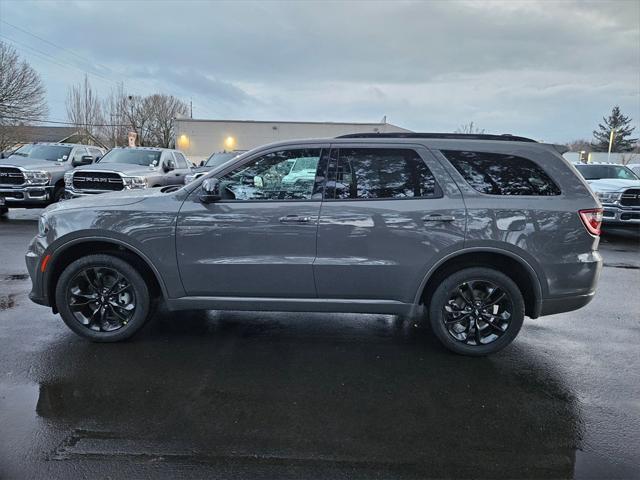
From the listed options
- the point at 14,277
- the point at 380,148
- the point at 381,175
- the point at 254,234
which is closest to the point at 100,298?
the point at 254,234

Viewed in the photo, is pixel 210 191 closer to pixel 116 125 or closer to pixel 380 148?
pixel 380 148

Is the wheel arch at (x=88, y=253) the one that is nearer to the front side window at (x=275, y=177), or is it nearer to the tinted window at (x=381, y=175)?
the front side window at (x=275, y=177)

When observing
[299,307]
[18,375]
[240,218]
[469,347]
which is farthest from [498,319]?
[18,375]

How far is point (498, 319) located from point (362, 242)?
1.42 metres

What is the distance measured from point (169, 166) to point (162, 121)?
52705 mm

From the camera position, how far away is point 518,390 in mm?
3586

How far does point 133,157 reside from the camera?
12727mm

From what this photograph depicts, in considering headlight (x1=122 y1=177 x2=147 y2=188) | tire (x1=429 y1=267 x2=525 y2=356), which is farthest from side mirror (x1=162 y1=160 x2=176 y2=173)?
tire (x1=429 y1=267 x2=525 y2=356)

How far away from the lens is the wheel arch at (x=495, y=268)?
3975 millimetres

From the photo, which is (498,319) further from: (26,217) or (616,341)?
(26,217)

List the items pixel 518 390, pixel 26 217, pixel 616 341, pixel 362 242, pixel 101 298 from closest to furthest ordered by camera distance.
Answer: pixel 518 390
pixel 362 242
pixel 101 298
pixel 616 341
pixel 26 217

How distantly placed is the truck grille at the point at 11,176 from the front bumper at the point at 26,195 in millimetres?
183

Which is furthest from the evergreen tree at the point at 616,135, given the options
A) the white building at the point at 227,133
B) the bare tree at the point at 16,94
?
the bare tree at the point at 16,94

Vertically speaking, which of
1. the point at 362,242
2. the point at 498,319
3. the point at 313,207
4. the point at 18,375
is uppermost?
the point at 313,207
